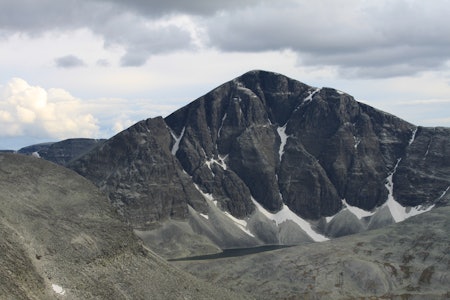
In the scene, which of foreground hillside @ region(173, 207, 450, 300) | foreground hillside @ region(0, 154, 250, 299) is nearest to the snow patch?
foreground hillside @ region(0, 154, 250, 299)

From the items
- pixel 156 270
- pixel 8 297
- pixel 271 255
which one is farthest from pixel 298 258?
pixel 8 297

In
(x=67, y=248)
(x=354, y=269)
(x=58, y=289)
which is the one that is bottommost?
(x=354, y=269)

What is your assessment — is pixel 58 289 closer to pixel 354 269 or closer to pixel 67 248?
pixel 67 248

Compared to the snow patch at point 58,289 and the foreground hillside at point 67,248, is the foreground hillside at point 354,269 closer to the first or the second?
the foreground hillside at point 67,248

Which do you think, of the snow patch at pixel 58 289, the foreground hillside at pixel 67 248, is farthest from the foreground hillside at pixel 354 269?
the snow patch at pixel 58 289

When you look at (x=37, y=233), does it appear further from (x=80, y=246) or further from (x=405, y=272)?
(x=405, y=272)

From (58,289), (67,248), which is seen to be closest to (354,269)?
(67,248)

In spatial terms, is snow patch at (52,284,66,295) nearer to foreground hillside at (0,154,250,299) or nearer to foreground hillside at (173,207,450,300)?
foreground hillside at (0,154,250,299)
